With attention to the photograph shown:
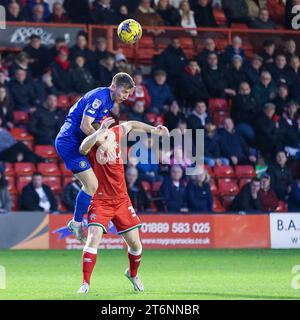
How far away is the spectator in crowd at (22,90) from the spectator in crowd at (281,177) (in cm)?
501

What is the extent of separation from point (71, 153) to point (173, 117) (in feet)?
27.0

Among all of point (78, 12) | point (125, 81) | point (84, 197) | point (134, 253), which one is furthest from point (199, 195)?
point (125, 81)

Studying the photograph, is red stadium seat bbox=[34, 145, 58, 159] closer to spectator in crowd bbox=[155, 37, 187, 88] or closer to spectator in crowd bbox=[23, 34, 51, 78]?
spectator in crowd bbox=[23, 34, 51, 78]

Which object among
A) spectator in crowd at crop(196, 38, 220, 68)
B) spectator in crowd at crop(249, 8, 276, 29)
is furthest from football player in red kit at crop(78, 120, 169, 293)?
spectator in crowd at crop(249, 8, 276, 29)

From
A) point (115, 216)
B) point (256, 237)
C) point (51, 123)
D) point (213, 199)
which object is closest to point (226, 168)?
point (213, 199)

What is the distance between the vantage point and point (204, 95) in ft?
70.6

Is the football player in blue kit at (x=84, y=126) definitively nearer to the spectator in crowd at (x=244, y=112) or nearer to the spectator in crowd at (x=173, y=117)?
the spectator in crowd at (x=173, y=117)

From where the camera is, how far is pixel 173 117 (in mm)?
20359

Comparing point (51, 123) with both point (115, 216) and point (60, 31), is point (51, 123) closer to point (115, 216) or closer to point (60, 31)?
point (60, 31)

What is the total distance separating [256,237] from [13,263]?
203 inches

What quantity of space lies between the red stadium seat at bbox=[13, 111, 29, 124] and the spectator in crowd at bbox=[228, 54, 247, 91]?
4.63 m

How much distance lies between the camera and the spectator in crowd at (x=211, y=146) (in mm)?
20297

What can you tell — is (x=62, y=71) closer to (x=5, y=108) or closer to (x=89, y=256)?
(x=5, y=108)

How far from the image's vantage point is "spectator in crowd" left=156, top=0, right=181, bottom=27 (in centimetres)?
2266
